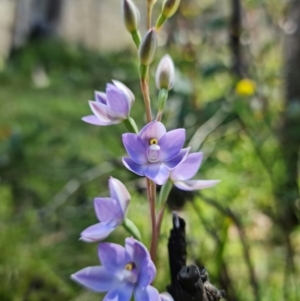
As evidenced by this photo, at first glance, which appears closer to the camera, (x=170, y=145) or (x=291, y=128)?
(x=170, y=145)

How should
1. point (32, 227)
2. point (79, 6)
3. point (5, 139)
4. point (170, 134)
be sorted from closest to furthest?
point (170, 134) < point (32, 227) < point (5, 139) < point (79, 6)

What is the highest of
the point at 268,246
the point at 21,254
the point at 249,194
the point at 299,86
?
the point at 299,86

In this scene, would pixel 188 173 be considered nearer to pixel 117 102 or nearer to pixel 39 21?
pixel 117 102

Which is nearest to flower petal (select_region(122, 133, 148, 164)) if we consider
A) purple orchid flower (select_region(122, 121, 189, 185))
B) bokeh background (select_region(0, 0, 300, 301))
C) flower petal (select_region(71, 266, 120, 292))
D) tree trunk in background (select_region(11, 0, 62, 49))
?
purple orchid flower (select_region(122, 121, 189, 185))

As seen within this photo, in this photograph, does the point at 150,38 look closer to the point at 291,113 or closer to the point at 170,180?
the point at 170,180

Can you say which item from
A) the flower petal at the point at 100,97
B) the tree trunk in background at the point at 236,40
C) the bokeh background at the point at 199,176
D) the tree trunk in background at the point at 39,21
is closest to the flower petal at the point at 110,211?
the flower petal at the point at 100,97

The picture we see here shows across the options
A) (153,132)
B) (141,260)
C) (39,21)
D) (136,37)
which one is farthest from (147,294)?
(39,21)

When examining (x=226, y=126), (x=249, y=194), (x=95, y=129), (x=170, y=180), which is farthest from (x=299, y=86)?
(x=170, y=180)
